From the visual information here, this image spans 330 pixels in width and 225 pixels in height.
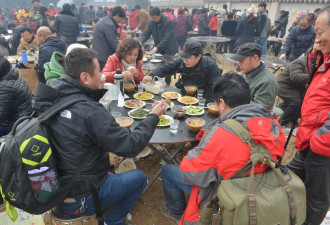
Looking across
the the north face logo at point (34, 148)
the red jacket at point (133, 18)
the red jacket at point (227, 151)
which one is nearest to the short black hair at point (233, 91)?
the red jacket at point (227, 151)

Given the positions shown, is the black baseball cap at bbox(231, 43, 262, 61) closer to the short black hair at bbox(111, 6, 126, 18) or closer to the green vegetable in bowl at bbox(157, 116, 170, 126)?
the green vegetable in bowl at bbox(157, 116, 170, 126)

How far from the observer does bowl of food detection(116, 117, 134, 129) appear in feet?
8.83

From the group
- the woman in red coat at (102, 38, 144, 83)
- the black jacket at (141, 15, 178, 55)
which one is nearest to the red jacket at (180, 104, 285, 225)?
the woman in red coat at (102, 38, 144, 83)

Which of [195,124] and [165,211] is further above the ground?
[195,124]

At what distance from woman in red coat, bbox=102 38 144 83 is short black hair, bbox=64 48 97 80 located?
5.84ft

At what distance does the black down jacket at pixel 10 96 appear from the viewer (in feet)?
10.1

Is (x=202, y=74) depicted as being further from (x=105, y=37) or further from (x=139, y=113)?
(x=105, y=37)

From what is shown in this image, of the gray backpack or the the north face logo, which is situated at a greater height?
the the north face logo

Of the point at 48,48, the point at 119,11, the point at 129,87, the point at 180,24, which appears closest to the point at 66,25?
the point at 119,11

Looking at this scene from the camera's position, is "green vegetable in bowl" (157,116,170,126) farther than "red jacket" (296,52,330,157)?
Yes

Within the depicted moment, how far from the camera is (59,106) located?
73.9 inches

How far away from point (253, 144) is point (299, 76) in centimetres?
356

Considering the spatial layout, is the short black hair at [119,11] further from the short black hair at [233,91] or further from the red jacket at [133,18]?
the red jacket at [133,18]

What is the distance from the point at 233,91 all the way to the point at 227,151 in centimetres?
61
